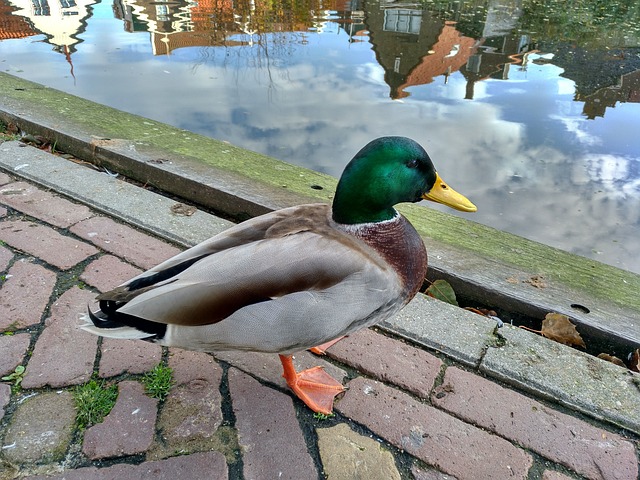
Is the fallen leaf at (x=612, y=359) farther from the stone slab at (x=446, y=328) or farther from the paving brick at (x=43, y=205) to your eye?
the paving brick at (x=43, y=205)

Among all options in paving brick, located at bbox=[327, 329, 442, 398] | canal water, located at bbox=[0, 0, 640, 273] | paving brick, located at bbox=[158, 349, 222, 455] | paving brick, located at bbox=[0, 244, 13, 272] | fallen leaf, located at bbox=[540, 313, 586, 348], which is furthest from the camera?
canal water, located at bbox=[0, 0, 640, 273]

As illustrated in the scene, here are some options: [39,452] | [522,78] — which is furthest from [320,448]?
[522,78]

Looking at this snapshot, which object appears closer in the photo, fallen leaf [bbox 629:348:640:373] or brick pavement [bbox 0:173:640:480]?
brick pavement [bbox 0:173:640:480]

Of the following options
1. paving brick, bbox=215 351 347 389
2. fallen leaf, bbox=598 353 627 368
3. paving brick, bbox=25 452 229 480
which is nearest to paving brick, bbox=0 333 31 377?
paving brick, bbox=25 452 229 480

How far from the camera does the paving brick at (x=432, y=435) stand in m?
1.37

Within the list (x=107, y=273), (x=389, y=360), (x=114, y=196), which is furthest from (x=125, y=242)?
(x=389, y=360)

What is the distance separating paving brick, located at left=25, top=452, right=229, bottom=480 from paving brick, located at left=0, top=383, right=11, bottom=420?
Result: 0.88 feet

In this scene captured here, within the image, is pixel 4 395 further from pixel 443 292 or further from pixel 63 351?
pixel 443 292

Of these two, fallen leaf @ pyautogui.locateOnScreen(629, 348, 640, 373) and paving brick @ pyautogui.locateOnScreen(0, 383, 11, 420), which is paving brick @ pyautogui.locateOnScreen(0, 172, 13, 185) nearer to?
paving brick @ pyautogui.locateOnScreen(0, 383, 11, 420)

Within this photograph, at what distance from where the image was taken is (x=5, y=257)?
1.98 m

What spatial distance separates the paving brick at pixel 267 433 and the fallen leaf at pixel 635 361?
1.20 meters

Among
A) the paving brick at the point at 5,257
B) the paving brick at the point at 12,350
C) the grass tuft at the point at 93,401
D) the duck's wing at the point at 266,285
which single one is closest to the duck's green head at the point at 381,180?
the duck's wing at the point at 266,285

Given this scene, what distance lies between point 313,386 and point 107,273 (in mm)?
977

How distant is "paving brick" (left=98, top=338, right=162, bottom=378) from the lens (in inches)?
62.5
